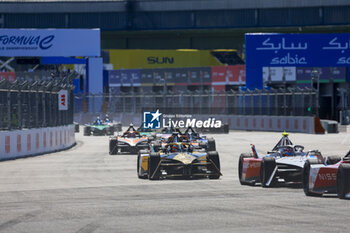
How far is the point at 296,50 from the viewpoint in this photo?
49.8 m

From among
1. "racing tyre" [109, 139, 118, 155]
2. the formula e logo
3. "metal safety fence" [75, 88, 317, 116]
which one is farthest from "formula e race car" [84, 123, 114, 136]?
"racing tyre" [109, 139, 118, 155]

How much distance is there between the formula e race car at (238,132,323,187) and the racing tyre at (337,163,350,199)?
9.11 ft

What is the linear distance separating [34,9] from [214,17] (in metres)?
18.5

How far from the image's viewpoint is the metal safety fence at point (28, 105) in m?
27.7

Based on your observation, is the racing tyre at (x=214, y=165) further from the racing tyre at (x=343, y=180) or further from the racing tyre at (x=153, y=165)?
the racing tyre at (x=343, y=180)

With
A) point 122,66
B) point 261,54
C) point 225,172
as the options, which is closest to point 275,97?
point 261,54

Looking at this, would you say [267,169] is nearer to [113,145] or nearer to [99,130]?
[113,145]

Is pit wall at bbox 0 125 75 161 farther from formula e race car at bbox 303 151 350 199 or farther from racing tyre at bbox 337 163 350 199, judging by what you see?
racing tyre at bbox 337 163 350 199

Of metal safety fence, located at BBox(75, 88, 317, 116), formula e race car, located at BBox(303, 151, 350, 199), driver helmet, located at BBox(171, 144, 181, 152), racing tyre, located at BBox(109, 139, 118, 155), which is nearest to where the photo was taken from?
formula e race car, located at BBox(303, 151, 350, 199)

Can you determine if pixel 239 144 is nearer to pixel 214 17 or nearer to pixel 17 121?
pixel 17 121

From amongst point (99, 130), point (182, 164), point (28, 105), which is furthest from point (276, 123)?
point (182, 164)

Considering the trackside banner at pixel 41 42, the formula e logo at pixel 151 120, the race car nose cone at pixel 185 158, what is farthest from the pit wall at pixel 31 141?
the trackside banner at pixel 41 42

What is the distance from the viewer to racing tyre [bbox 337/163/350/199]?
525 inches

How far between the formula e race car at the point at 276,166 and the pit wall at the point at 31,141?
11598mm
